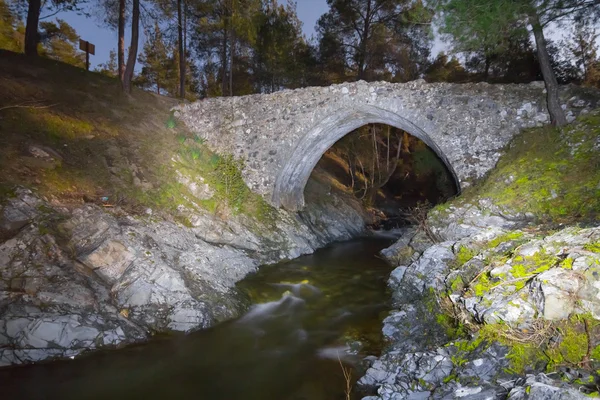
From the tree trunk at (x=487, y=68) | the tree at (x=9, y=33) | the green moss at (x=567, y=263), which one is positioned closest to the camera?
the green moss at (x=567, y=263)

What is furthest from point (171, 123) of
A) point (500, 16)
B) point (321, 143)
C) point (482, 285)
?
point (482, 285)

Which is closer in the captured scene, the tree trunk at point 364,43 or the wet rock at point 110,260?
the wet rock at point 110,260

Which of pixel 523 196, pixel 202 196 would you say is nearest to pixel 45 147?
pixel 202 196

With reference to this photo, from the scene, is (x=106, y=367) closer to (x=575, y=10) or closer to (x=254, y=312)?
(x=254, y=312)

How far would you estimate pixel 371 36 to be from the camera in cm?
1847

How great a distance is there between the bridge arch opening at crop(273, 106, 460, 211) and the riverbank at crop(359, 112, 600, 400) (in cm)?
321

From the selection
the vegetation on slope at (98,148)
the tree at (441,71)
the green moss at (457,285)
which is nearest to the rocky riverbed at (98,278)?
the vegetation on slope at (98,148)

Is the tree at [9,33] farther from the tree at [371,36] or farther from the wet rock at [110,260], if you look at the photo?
the wet rock at [110,260]

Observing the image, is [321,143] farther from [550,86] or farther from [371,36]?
[371,36]

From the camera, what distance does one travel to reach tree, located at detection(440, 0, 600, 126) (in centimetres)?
687

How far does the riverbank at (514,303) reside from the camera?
336 cm

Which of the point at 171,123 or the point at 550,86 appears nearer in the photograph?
the point at 550,86

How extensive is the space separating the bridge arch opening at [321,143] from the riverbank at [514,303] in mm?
3211

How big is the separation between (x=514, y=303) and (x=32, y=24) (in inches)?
724
